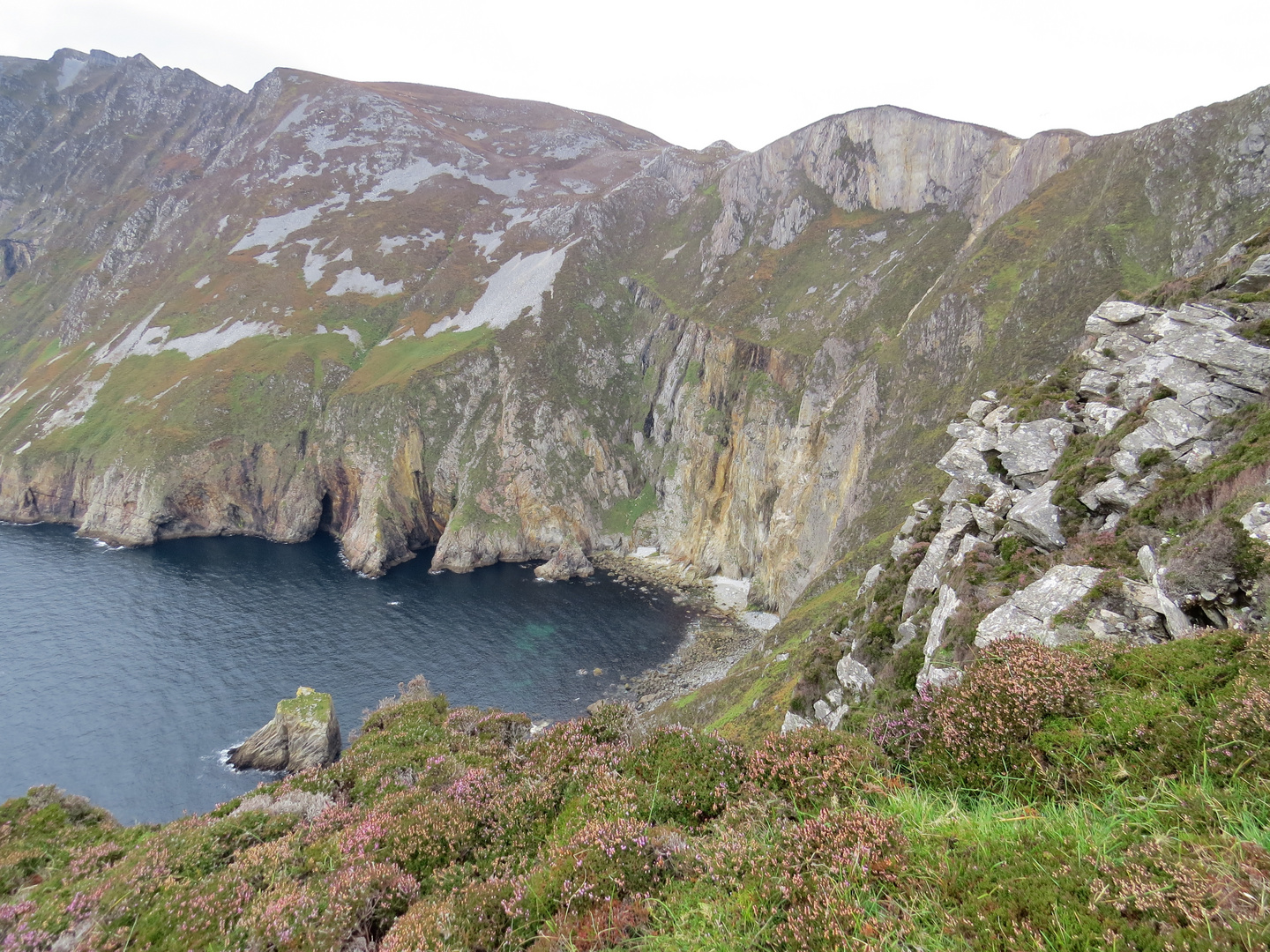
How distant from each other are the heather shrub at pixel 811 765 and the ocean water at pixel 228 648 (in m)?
45.5

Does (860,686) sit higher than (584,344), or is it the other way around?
(584,344)

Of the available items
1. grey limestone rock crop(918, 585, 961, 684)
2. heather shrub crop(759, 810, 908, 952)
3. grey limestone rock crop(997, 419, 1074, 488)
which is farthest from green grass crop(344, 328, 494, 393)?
heather shrub crop(759, 810, 908, 952)

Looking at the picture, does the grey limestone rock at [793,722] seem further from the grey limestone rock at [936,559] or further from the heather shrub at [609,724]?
the heather shrub at [609,724]

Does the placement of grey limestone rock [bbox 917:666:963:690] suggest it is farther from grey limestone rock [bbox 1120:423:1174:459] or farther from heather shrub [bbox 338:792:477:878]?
heather shrub [bbox 338:792:477:878]

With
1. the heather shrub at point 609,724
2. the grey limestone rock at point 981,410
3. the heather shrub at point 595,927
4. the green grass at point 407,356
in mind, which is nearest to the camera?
the heather shrub at point 595,927

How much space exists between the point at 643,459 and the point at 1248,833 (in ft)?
322

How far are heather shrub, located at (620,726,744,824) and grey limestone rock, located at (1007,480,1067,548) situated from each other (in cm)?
1229

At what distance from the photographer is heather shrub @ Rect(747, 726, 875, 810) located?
Result: 718 cm

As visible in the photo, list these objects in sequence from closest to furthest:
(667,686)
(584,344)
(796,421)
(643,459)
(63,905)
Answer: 1. (63,905)
2. (667,686)
3. (796,421)
4. (643,459)
5. (584,344)

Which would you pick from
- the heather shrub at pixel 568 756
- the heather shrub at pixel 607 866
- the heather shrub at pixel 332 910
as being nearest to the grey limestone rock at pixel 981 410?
the heather shrub at pixel 568 756

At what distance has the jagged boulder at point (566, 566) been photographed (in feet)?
273

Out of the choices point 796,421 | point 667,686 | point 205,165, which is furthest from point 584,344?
point 205,165

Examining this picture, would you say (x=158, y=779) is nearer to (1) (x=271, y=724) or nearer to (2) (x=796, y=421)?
(1) (x=271, y=724)

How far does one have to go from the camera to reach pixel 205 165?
558 ft
